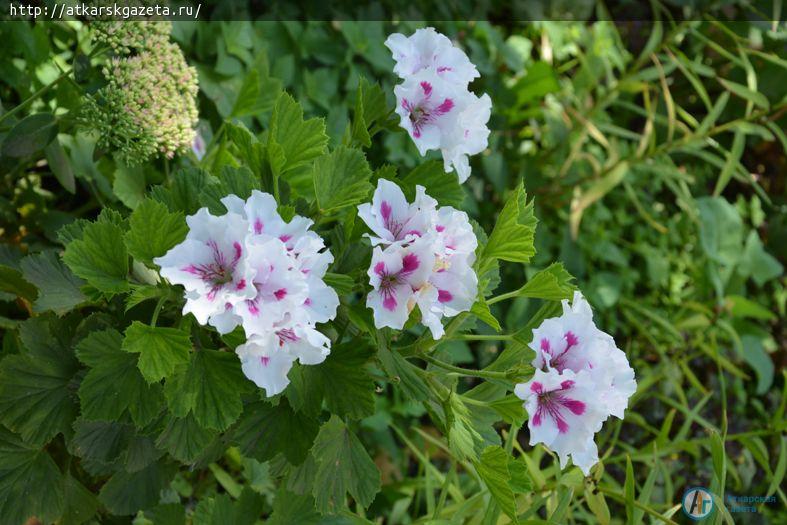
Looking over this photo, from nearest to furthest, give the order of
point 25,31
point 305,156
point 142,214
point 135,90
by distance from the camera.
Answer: point 142,214 < point 305,156 < point 135,90 < point 25,31

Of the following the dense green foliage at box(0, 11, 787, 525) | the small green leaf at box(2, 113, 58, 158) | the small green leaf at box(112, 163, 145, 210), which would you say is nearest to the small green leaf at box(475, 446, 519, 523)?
the dense green foliage at box(0, 11, 787, 525)

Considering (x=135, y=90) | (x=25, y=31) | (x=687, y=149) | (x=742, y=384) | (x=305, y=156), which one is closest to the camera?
(x=305, y=156)

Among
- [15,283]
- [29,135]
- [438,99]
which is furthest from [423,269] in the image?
[29,135]

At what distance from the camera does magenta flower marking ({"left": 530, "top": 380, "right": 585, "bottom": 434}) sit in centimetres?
77

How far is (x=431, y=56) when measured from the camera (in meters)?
0.93

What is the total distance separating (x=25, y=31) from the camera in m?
1.17

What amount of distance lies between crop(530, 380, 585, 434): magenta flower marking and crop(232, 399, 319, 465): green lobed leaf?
22 centimetres

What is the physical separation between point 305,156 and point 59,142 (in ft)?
1.71

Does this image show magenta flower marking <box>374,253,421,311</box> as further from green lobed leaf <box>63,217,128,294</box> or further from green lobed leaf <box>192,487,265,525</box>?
green lobed leaf <box>192,487,265,525</box>

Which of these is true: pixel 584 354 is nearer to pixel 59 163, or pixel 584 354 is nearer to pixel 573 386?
pixel 573 386

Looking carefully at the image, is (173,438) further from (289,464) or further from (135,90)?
(135,90)

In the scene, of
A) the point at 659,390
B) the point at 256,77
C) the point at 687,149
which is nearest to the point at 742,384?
the point at 659,390

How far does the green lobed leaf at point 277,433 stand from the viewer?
839 mm

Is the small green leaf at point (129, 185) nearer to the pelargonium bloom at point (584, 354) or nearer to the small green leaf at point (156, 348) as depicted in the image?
the small green leaf at point (156, 348)
